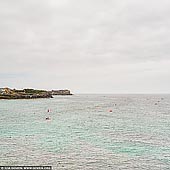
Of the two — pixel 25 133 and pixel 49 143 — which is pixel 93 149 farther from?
pixel 25 133

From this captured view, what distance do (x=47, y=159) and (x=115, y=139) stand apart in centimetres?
1691

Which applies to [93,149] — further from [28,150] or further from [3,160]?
[3,160]

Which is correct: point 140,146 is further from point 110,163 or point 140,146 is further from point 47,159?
point 47,159

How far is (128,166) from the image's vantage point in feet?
99.2

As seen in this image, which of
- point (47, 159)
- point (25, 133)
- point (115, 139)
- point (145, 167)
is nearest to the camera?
point (145, 167)

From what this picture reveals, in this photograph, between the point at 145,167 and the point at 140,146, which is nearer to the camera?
the point at 145,167

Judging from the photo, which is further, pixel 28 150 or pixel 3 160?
pixel 28 150

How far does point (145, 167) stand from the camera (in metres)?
30.2

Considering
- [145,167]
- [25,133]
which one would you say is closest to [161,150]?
[145,167]

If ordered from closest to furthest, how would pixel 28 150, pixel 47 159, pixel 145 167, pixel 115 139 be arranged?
1. pixel 145 167
2. pixel 47 159
3. pixel 28 150
4. pixel 115 139

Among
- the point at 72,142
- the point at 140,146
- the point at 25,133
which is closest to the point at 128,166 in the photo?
the point at 140,146

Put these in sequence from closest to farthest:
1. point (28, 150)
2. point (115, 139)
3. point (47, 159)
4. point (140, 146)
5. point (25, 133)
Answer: point (47, 159) < point (28, 150) < point (140, 146) < point (115, 139) < point (25, 133)

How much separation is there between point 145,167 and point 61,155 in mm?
9944

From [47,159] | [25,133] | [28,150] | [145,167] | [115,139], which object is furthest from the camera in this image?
[25,133]
